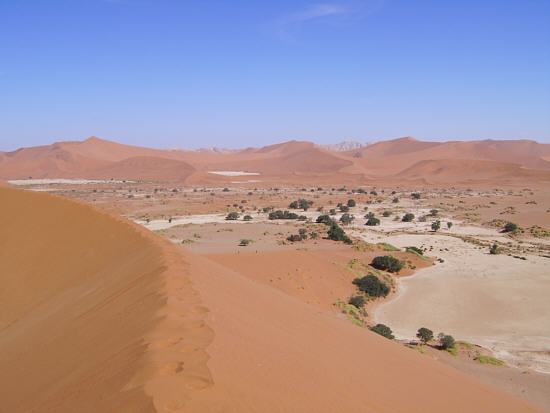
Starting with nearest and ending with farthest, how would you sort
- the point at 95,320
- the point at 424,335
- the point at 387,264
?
the point at 95,320 < the point at 424,335 < the point at 387,264

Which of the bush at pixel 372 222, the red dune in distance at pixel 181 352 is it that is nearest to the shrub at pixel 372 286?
the red dune in distance at pixel 181 352

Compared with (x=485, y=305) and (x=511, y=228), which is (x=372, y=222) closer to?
(x=511, y=228)

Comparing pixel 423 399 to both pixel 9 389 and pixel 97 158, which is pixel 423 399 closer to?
pixel 9 389

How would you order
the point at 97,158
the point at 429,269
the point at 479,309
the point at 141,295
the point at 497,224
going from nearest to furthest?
the point at 141,295 < the point at 479,309 < the point at 429,269 < the point at 497,224 < the point at 97,158

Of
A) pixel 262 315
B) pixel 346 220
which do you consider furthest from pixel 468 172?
pixel 262 315

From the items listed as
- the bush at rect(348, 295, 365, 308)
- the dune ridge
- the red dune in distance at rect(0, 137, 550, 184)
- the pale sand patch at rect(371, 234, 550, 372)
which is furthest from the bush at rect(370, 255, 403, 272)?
the red dune in distance at rect(0, 137, 550, 184)

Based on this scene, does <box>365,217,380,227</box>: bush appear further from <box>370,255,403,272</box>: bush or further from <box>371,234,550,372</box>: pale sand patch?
<box>370,255,403,272</box>: bush

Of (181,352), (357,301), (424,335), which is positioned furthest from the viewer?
(357,301)

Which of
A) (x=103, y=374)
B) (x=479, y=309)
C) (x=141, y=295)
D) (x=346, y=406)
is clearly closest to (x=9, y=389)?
(x=103, y=374)
